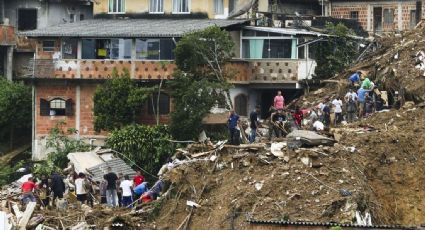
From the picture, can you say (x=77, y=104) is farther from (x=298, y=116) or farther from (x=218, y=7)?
(x=298, y=116)

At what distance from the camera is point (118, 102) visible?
2100 inches

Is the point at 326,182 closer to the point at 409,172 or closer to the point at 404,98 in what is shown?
the point at 409,172

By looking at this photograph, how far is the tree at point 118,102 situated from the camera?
53406mm

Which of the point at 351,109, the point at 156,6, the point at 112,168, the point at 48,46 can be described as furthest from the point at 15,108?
the point at 351,109

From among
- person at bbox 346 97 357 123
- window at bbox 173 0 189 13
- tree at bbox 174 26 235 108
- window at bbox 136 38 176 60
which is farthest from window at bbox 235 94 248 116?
person at bbox 346 97 357 123

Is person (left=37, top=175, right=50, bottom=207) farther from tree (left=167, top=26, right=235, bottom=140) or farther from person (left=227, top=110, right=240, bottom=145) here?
tree (left=167, top=26, right=235, bottom=140)

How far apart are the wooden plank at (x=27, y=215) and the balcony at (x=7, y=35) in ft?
69.4

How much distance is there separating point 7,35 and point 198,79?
41.1ft

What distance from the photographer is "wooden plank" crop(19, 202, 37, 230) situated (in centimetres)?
3983

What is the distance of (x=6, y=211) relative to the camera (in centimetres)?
4119

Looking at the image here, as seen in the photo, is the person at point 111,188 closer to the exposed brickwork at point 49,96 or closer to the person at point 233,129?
the person at point 233,129

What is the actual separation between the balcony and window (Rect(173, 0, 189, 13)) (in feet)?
24.3

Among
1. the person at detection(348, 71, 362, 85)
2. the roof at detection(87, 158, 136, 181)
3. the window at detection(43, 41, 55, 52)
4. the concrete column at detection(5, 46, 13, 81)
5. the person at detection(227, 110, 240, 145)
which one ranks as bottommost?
the roof at detection(87, 158, 136, 181)

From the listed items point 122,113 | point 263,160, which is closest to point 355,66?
point 122,113
